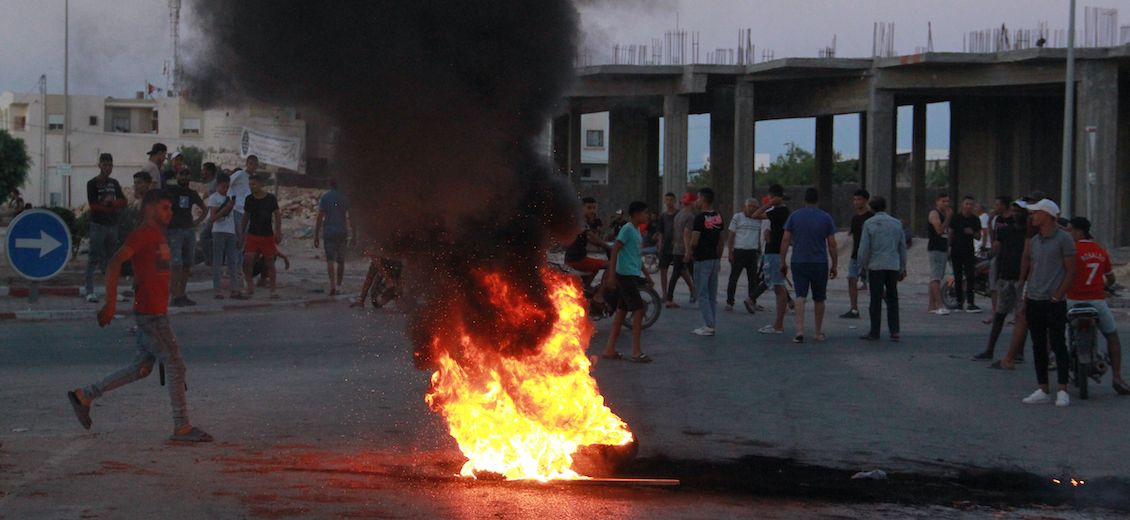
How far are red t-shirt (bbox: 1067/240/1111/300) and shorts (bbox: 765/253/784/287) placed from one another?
184 inches

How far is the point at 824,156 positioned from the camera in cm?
4469

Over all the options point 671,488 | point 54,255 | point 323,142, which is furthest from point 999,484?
point 54,255

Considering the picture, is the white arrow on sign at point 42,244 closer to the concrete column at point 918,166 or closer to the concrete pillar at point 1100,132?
the concrete pillar at point 1100,132

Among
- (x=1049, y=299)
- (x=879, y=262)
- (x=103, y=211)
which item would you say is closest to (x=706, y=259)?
(x=879, y=262)

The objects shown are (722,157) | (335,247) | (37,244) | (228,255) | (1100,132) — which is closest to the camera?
(37,244)

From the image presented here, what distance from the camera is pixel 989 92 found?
37.1 metres

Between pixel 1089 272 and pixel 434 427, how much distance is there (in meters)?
5.79

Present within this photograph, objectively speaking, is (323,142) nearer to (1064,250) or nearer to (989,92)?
(1064,250)

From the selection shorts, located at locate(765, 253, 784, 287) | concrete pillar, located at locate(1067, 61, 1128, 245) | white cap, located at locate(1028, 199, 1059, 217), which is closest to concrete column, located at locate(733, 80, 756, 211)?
Result: concrete pillar, located at locate(1067, 61, 1128, 245)

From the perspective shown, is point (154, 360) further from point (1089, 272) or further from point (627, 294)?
point (1089, 272)

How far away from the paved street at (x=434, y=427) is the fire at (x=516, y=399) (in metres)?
0.30

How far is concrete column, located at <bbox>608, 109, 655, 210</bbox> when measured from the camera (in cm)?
4203

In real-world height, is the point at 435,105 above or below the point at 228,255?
above

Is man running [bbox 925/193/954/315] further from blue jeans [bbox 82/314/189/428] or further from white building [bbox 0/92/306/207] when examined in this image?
white building [bbox 0/92/306/207]
